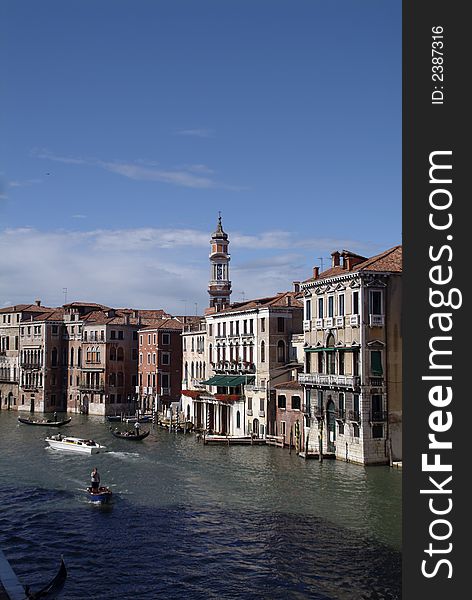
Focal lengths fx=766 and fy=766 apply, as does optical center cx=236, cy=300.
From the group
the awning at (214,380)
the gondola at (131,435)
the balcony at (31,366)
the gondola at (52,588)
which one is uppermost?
the balcony at (31,366)

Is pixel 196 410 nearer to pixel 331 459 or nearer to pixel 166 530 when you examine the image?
pixel 331 459

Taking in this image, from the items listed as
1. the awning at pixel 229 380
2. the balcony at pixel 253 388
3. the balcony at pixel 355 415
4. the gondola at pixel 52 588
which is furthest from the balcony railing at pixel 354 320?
the gondola at pixel 52 588

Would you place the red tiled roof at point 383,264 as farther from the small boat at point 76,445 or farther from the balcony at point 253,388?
the small boat at point 76,445

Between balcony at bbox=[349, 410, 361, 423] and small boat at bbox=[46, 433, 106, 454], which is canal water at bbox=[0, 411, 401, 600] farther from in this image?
balcony at bbox=[349, 410, 361, 423]

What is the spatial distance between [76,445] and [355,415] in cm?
1454

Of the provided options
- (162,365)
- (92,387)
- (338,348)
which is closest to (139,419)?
(162,365)

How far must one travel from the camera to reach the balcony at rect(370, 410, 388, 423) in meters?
33.8

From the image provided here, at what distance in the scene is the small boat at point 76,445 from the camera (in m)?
38.7

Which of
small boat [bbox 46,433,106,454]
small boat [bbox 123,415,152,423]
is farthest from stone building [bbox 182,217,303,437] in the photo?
small boat [bbox 46,433,106,454]

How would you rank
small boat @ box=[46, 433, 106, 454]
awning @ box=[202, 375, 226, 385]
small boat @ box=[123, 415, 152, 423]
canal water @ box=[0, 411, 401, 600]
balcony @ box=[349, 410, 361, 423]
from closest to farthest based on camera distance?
canal water @ box=[0, 411, 401, 600] < balcony @ box=[349, 410, 361, 423] < small boat @ box=[46, 433, 106, 454] < awning @ box=[202, 375, 226, 385] < small boat @ box=[123, 415, 152, 423]

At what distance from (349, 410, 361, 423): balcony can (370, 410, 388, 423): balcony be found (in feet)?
1.89

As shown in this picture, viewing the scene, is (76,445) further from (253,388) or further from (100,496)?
(100,496)

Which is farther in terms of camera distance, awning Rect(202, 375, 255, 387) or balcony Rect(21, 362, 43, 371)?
balcony Rect(21, 362, 43, 371)

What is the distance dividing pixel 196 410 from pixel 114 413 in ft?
43.3
